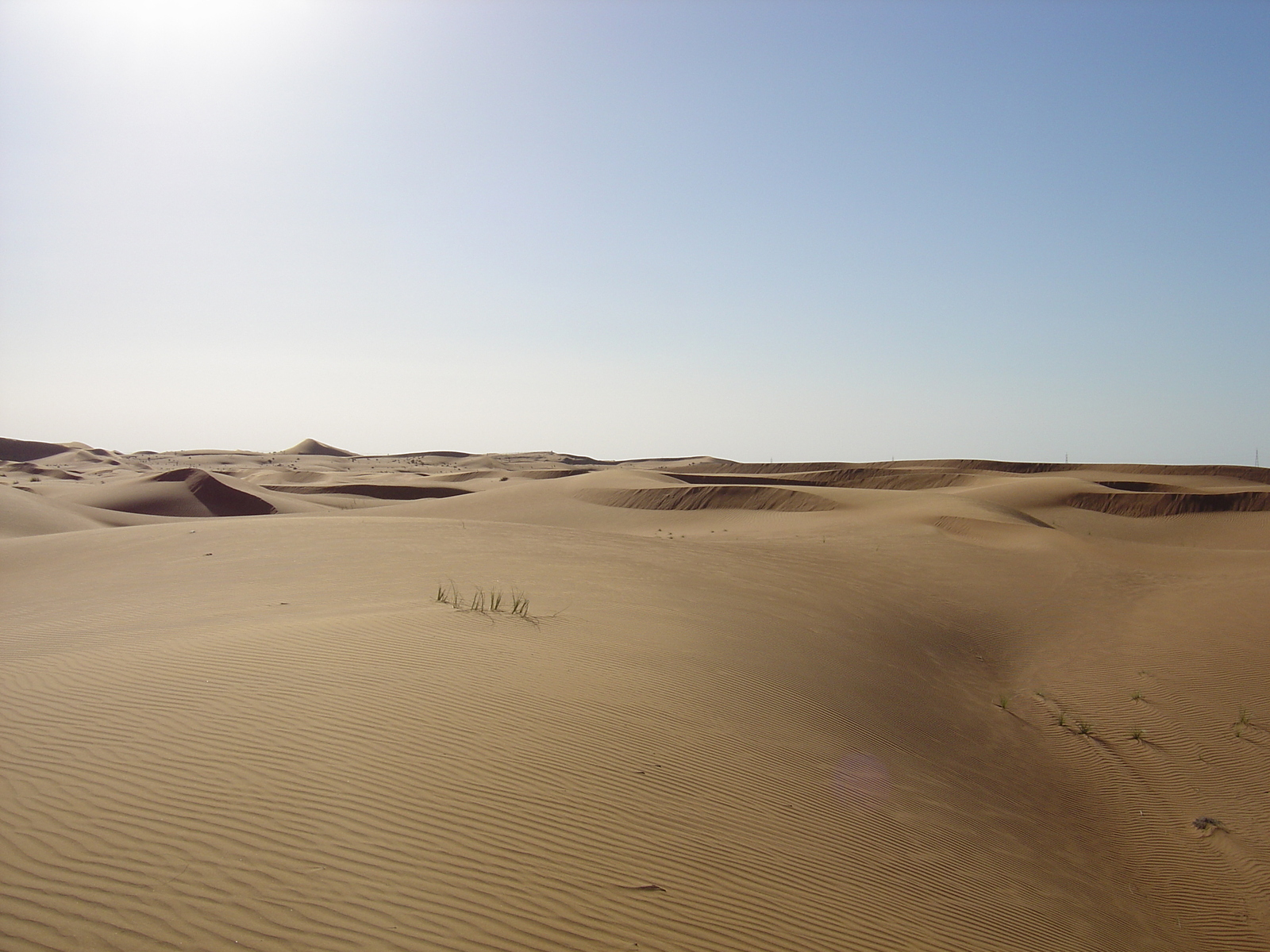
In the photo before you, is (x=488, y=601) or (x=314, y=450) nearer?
(x=488, y=601)

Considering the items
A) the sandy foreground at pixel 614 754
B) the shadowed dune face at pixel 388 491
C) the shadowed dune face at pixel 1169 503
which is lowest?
the sandy foreground at pixel 614 754

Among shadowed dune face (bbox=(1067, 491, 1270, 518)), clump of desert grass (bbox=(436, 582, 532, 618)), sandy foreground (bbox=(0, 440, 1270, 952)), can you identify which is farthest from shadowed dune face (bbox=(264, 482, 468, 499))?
clump of desert grass (bbox=(436, 582, 532, 618))

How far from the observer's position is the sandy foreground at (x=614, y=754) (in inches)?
139

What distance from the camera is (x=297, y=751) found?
462cm

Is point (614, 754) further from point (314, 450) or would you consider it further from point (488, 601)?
point (314, 450)

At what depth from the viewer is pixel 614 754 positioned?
17.2 feet

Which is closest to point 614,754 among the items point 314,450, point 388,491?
point 388,491

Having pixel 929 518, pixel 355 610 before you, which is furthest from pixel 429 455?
pixel 355 610

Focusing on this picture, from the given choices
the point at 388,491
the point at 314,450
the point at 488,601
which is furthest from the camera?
the point at 314,450

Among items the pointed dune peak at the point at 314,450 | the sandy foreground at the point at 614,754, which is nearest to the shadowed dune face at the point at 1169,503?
the sandy foreground at the point at 614,754

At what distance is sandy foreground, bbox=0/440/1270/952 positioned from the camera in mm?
3521

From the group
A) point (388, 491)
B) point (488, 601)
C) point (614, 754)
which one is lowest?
point (614, 754)

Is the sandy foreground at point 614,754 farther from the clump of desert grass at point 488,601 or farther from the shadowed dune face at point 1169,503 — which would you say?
the shadowed dune face at point 1169,503

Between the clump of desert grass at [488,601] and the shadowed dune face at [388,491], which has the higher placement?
the shadowed dune face at [388,491]
